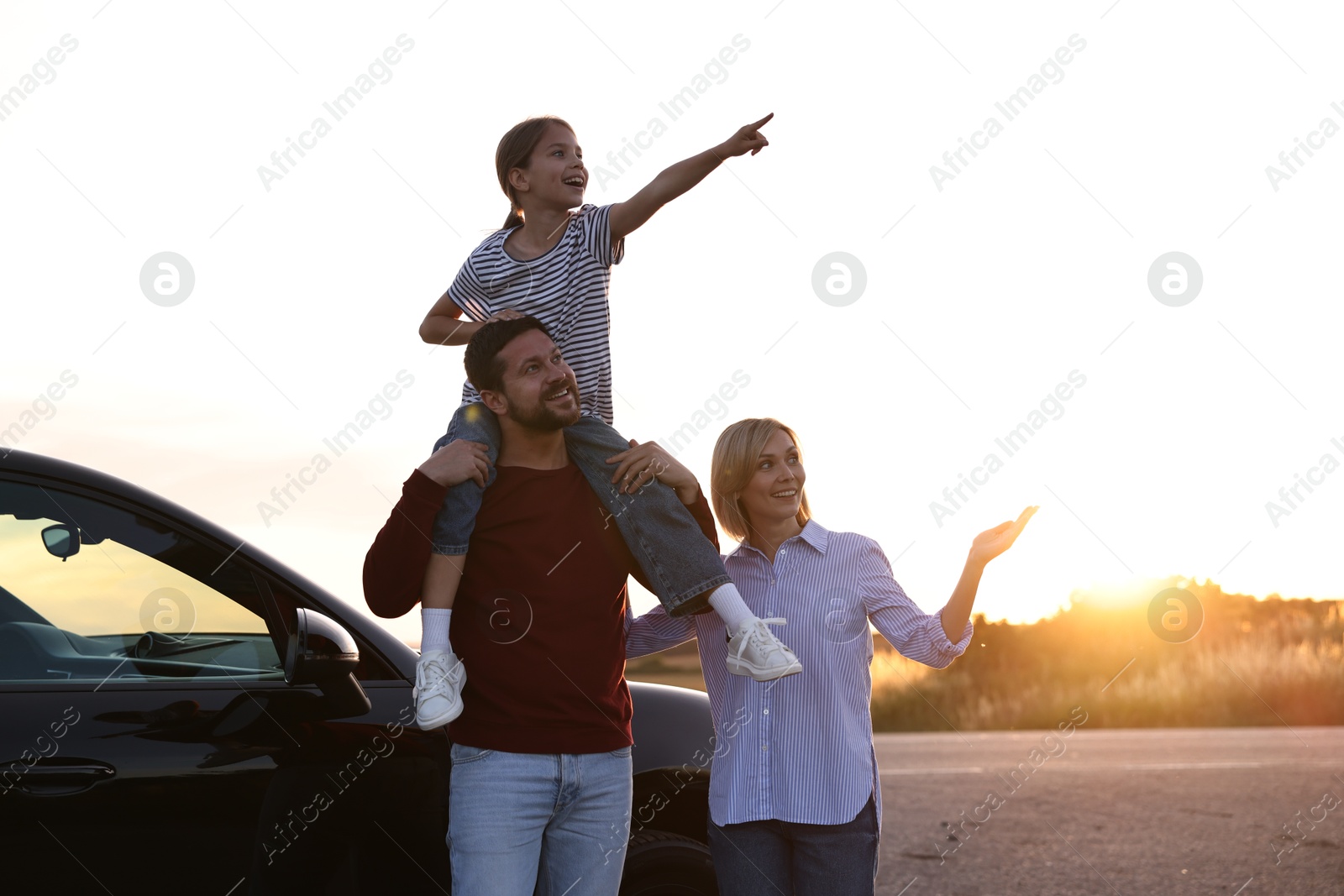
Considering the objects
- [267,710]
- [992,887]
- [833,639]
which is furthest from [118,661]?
[992,887]

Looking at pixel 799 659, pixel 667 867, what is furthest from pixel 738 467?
pixel 667 867

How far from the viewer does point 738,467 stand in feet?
10.9

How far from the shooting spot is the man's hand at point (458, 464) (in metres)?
2.86

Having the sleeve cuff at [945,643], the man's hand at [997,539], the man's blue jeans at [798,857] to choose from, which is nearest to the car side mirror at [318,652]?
the man's blue jeans at [798,857]

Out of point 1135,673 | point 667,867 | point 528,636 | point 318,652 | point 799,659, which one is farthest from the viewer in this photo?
point 1135,673

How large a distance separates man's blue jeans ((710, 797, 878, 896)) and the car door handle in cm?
152

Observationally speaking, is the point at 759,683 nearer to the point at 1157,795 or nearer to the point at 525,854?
the point at 525,854

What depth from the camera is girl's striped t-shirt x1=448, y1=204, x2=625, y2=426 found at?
369 centimetres

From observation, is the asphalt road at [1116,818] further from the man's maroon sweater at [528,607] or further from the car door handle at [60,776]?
the car door handle at [60,776]

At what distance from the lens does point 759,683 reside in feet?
10.3

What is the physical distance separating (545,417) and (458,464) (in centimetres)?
26

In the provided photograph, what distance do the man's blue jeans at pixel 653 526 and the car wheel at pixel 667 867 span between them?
77 cm

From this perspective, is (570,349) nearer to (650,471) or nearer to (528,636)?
(650,471)

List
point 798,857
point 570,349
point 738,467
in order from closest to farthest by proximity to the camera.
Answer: point 798,857, point 738,467, point 570,349
